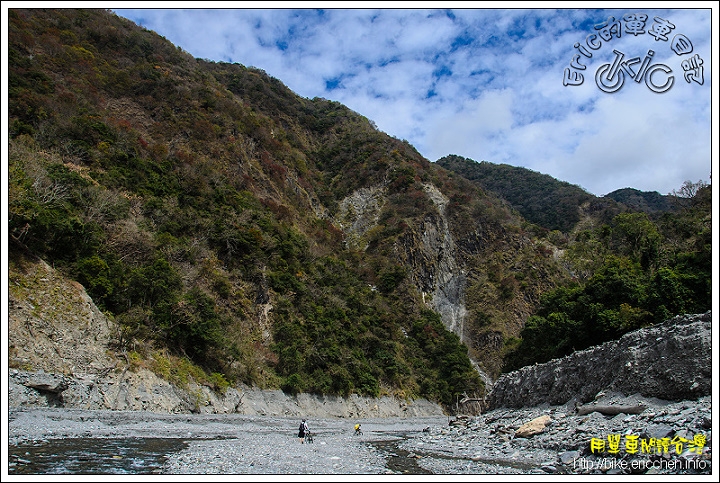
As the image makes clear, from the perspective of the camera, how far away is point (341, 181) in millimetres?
84688

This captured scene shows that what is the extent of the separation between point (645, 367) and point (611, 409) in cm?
218

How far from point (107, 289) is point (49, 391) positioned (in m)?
7.59

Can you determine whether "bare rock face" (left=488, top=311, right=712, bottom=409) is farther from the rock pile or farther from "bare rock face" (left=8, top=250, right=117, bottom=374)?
"bare rock face" (left=8, top=250, right=117, bottom=374)

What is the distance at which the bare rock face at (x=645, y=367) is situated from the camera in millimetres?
13078

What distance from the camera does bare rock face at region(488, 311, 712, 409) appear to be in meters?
13.1

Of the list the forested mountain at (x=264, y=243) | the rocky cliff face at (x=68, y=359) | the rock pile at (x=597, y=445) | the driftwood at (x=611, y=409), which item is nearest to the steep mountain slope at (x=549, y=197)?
the forested mountain at (x=264, y=243)

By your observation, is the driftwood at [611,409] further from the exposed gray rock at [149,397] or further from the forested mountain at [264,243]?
the exposed gray rock at [149,397]

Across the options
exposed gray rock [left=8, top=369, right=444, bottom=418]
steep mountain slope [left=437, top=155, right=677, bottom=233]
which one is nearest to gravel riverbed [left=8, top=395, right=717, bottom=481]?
exposed gray rock [left=8, top=369, right=444, bottom=418]

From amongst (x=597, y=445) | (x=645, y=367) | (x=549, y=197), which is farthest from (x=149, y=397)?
(x=549, y=197)

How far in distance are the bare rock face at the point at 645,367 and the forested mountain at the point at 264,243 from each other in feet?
23.0

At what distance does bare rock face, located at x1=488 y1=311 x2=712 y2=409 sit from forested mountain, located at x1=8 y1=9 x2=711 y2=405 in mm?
7009

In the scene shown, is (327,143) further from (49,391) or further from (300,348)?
(49,391)

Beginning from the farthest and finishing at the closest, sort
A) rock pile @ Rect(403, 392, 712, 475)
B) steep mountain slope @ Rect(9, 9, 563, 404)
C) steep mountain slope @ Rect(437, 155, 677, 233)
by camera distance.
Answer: steep mountain slope @ Rect(437, 155, 677, 233) → steep mountain slope @ Rect(9, 9, 563, 404) → rock pile @ Rect(403, 392, 712, 475)

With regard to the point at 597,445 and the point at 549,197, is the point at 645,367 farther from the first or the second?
the point at 549,197
